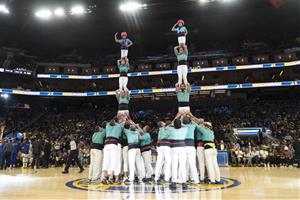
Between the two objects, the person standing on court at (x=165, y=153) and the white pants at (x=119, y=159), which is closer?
the person standing on court at (x=165, y=153)

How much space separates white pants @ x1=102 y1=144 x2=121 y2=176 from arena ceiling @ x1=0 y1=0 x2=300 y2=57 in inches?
652

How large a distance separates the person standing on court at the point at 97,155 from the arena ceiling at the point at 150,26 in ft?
51.6

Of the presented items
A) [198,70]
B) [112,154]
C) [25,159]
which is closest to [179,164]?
[112,154]

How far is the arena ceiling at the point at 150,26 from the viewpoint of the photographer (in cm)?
2342

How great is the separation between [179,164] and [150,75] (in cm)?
2477

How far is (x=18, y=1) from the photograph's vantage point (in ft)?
71.7

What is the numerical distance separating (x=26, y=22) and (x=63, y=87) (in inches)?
393

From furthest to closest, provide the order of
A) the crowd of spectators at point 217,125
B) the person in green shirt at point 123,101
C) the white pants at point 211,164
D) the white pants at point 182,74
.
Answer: the crowd of spectators at point 217,125
the person in green shirt at point 123,101
the white pants at point 182,74
the white pants at point 211,164

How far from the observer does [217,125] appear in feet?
81.0

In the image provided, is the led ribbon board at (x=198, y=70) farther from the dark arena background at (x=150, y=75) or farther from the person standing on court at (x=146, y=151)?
the person standing on court at (x=146, y=151)

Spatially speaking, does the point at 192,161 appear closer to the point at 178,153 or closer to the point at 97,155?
the point at 178,153

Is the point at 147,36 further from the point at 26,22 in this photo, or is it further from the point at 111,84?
the point at 26,22

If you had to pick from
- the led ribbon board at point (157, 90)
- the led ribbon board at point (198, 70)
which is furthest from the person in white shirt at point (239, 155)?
the led ribbon board at point (198, 70)

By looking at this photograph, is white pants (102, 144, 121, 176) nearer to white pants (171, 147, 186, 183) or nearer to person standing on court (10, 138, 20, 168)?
white pants (171, 147, 186, 183)
